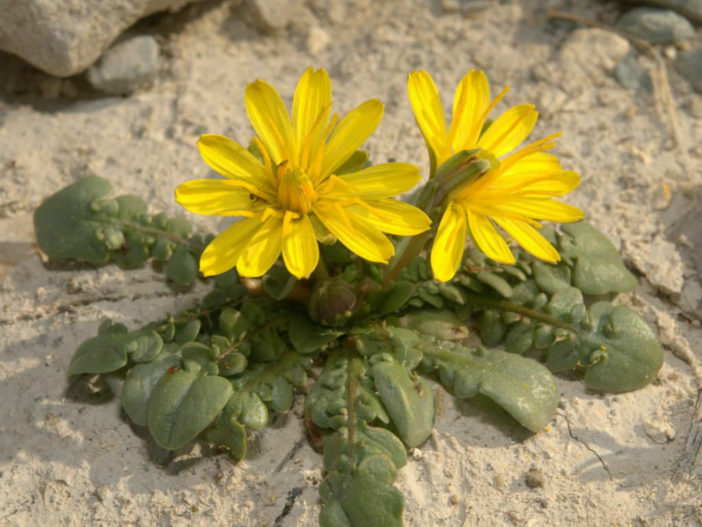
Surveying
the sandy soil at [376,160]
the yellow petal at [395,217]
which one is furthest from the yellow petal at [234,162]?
the sandy soil at [376,160]

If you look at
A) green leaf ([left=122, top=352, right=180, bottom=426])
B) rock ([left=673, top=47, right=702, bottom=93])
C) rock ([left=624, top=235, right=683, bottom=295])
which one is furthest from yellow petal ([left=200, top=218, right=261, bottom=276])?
rock ([left=673, top=47, right=702, bottom=93])

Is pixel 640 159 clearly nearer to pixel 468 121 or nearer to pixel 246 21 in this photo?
pixel 468 121

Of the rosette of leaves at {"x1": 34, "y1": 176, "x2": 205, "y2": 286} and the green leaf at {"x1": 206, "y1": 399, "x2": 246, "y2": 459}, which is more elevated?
the rosette of leaves at {"x1": 34, "y1": 176, "x2": 205, "y2": 286}

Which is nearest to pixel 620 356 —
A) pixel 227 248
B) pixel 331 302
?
pixel 331 302

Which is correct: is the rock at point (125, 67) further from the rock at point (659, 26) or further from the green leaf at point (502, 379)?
the rock at point (659, 26)

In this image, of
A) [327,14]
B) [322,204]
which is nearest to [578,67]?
[327,14]

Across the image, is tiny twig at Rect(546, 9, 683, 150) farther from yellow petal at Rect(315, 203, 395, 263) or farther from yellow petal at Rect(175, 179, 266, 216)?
yellow petal at Rect(175, 179, 266, 216)
